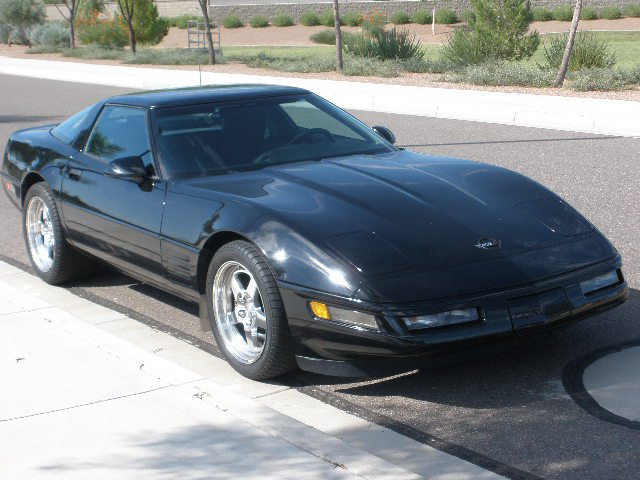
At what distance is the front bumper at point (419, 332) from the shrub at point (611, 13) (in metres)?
57.9

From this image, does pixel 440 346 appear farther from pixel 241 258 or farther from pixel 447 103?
pixel 447 103

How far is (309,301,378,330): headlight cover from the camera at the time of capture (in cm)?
459

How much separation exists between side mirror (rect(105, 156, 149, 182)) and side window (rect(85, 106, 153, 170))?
85 millimetres

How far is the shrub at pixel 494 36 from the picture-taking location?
26.9 meters

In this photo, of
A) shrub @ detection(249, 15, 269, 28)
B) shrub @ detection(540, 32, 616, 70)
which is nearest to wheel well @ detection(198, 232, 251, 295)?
shrub @ detection(540, 32, 616, 70)

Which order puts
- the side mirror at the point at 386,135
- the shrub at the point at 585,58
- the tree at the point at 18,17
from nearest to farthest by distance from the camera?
the side mirror at the point at 386,135 → the shrub at the point at 585,58 → the tree at the point at 18,17

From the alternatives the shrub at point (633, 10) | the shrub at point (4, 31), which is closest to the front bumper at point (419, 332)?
the shrub at point (4, 31)

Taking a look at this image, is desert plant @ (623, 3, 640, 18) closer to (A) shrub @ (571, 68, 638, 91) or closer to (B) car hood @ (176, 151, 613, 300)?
(A) shrub @ (571, 68, 638, 91)

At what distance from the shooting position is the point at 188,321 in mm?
6312

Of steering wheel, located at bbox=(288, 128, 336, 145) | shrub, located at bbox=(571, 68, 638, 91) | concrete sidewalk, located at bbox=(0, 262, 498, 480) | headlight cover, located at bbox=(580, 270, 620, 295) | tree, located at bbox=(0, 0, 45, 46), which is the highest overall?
tree, located at bbox=(0, 0, 45, 46)

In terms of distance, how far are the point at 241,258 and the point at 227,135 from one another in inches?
52.4

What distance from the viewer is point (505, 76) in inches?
883

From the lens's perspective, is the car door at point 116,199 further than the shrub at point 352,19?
No

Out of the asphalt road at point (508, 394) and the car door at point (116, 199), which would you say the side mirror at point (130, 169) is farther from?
the asphalt road at point (508, 394)
